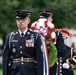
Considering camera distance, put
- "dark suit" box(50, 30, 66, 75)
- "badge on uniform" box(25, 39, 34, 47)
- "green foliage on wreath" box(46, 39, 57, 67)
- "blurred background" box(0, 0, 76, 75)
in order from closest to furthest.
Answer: "badge on uniform" box(25, 39, 34, 47)
"green foliage on wreath" box(46, 39, 57, 67)
"dark suit" box(50, 30, 66, 75)
"blurred background" box(0, 0, 76, 75)

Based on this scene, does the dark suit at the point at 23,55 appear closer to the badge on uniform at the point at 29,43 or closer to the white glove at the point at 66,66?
the badge on uniform at the point at 29,43

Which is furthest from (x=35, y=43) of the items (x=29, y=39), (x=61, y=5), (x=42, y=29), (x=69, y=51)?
(x=61, y=5)

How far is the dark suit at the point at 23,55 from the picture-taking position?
9.73 meters

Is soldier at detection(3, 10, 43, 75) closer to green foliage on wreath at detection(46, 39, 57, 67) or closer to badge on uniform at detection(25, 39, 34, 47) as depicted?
badge on uniform at detection(25, 39, 34, 47)

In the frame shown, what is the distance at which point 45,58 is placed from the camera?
10422 mm

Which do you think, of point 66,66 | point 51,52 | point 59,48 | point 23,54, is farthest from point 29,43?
point 66,66

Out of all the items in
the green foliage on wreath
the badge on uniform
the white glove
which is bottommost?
the white glove

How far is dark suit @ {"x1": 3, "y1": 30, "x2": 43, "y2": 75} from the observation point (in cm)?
973

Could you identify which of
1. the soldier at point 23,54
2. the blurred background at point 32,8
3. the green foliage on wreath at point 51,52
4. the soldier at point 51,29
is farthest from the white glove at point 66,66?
the blurred background at point 32,8

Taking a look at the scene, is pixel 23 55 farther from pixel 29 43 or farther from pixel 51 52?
pixel 51 52

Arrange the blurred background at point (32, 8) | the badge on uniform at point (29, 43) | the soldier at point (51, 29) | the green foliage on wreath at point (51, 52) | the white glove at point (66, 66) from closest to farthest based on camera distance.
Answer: the badge on uniform at point (29, 43) → the green foliage on wreath at point (51, 52) → the soldier at point (51, 29) → the white glove at point (66, 66) → the blurred background at point (32, 8)

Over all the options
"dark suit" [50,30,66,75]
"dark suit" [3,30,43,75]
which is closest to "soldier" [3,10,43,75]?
"dark suit" [3,30,43,75]

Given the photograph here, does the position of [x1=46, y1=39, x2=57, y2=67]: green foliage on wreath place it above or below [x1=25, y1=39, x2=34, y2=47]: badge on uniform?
below

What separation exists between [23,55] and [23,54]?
2 centimetres
